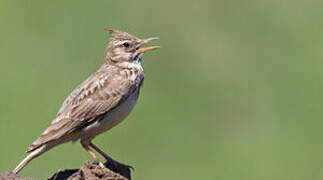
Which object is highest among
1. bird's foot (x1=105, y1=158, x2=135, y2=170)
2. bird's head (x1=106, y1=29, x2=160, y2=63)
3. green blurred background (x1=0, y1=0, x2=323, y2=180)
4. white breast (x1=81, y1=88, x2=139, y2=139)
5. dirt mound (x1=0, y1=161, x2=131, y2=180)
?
bird's head (x1=106, y1=29, x2=160, y2=63)

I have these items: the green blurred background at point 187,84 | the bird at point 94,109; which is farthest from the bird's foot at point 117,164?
the green blurred background at point 187,84

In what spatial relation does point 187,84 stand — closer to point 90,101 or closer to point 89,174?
point 90,101

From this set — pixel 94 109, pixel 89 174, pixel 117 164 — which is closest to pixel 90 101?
pixel 94 109

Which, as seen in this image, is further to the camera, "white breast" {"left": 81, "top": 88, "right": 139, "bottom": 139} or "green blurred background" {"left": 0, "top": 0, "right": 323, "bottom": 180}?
"green blurred background" {"left": 0, "top": 0, "right": 323, "bottom": 180}

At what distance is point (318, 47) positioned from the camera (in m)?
19.0

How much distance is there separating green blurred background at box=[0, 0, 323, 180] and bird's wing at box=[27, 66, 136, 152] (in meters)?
4.15

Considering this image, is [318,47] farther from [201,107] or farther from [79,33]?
[79,33]

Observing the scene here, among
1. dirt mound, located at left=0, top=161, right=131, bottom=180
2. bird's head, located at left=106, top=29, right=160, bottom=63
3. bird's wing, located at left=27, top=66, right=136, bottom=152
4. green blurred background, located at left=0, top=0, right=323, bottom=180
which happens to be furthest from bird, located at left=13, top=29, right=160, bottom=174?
green blurred background, located at left=0, top=0, right=323, bottom=180

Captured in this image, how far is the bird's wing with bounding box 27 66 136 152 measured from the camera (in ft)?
36.5

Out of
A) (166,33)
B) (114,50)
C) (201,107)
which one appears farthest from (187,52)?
(114,50)

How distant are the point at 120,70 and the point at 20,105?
5.73m

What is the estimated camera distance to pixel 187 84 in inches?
725

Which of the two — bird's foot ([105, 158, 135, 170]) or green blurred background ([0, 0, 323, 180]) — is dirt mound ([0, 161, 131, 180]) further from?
green blurred background ([0, 0, 323, 180])

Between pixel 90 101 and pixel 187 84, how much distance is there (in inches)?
280
